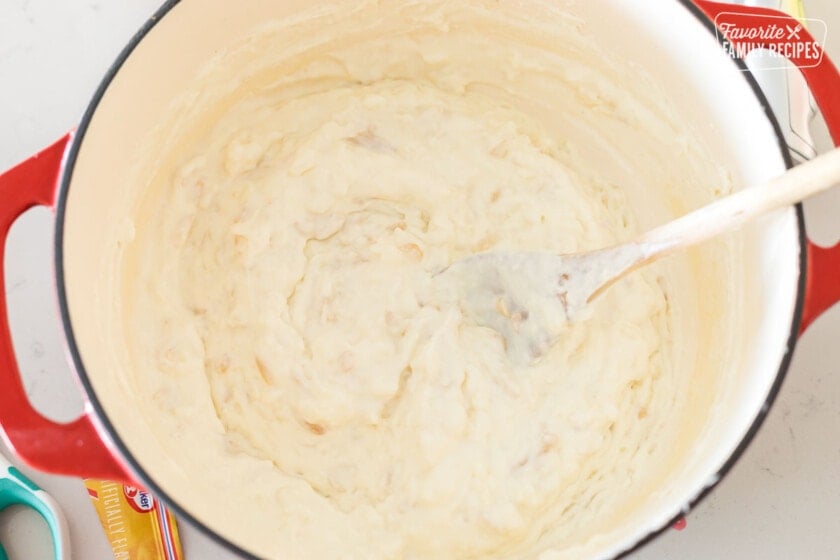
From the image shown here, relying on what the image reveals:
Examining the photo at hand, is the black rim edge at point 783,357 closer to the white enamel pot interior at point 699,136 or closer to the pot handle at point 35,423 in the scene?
the white enamel pot interior at point 699,136

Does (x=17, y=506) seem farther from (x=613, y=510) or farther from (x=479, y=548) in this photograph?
(x=613, y=510)

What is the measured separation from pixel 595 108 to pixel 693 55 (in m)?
0.26

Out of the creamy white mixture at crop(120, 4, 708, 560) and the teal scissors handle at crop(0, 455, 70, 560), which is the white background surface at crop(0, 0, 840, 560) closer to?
the teal scissors handle at crop(0, 455, 70, 560)

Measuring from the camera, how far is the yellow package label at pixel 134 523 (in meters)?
1.24

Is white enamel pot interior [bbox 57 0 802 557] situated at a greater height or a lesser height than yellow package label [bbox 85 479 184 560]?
greater

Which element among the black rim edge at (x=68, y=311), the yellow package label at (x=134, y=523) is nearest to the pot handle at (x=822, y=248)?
the black rim edge at (x=68, y=311)

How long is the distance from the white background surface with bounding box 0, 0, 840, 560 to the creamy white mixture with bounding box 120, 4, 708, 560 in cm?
21

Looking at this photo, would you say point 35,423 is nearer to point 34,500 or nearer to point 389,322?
point 34,500

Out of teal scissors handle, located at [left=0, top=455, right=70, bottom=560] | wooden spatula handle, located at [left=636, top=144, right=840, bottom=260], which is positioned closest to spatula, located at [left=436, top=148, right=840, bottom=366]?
wooden spatula handle, located at [left=636, top=144, right=840, bottom=260]

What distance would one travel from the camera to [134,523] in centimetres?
125

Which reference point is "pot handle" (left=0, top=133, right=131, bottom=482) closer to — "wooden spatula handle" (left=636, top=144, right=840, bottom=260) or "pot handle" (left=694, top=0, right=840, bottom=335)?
"wooden spatula handle" (left=636, top=144, right=840, bottom=260)

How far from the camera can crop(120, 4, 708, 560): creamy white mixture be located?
115 centimetres

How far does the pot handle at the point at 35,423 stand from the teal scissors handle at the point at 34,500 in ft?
1.25

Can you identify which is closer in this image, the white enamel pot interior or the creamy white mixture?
the white enamel pot interior
